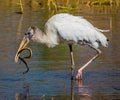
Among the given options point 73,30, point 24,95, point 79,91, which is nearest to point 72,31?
point 73,30

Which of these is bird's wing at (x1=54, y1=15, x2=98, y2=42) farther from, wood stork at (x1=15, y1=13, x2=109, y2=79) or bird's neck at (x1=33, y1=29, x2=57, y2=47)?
bird's neck at (x1=33, y1=29, x2=57, y2=47)

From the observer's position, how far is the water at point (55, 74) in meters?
10.0

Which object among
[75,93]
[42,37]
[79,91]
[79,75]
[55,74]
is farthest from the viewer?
[42,37]

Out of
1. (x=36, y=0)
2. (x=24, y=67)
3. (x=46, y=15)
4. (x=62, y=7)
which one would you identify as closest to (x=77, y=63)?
(x=24, y=67)

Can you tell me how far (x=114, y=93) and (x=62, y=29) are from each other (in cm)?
234

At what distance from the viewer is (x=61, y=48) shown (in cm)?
1530

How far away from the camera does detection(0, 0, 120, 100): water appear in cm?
1000

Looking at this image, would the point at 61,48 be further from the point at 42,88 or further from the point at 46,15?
the point at 46,15

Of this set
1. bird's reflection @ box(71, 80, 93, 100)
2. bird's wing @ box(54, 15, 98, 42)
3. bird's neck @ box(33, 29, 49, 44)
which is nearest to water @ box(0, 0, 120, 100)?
bird's reflection @ box(71, 80, 93, 100)

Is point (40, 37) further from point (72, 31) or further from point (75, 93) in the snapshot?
point (75, 93)

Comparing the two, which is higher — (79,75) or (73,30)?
(73,30)

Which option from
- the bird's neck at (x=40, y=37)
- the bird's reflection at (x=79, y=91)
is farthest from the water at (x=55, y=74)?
the bird's neck at (x=40, y=37)

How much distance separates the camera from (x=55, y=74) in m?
11.9

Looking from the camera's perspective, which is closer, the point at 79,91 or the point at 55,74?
the point at 79,91
